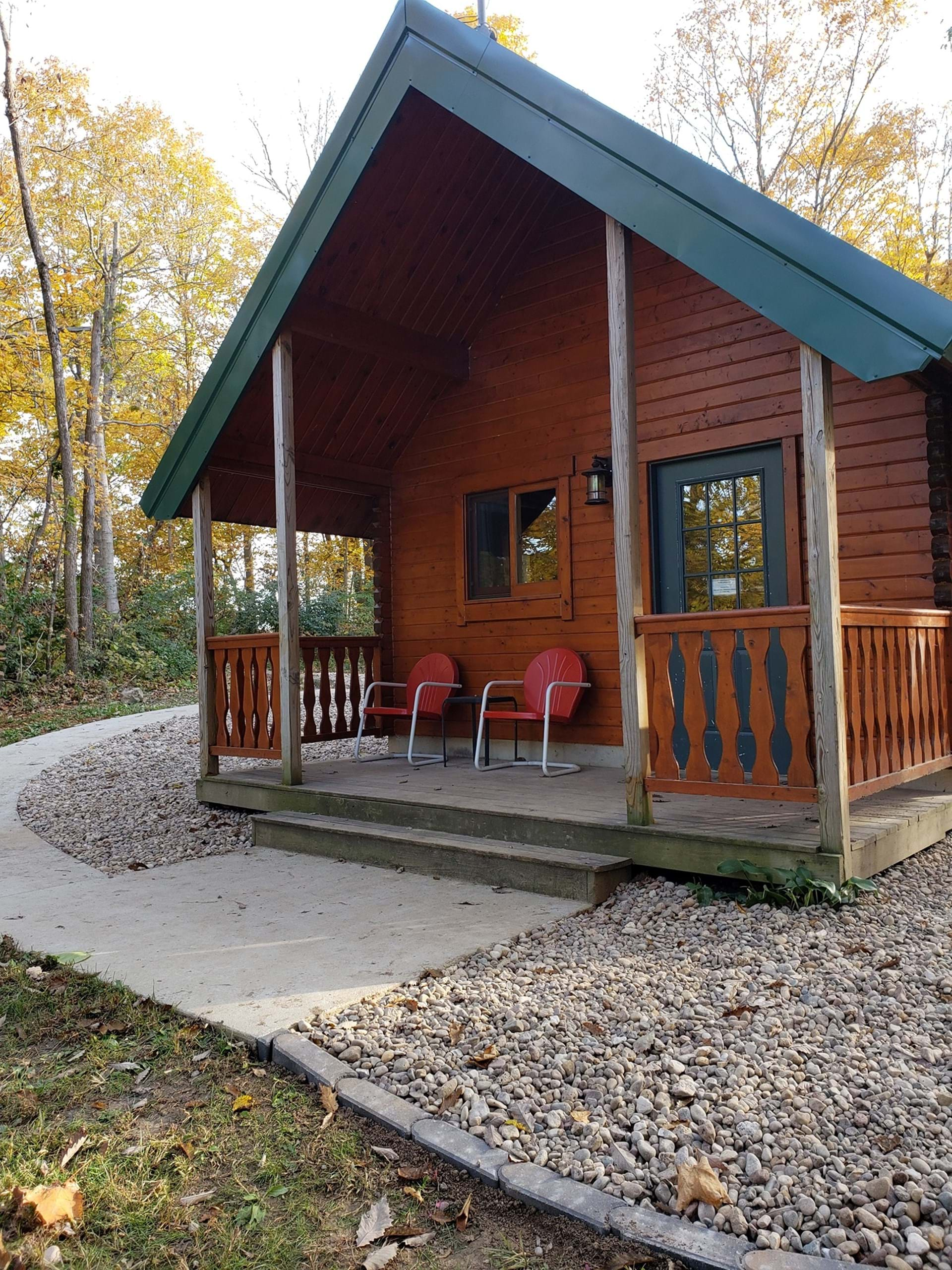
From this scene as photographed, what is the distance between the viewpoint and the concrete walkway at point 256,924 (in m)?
3.12

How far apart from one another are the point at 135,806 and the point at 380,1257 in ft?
18.7

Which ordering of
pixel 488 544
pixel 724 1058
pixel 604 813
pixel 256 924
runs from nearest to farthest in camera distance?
pixel 724 1058
pixel 256 924
pixel 604 813
pixel 488 544

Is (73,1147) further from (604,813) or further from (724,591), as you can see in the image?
(724,591)

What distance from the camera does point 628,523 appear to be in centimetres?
405

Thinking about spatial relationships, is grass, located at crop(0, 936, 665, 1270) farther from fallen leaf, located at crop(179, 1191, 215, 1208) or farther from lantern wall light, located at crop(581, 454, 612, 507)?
lantern wall light, located at crop(581, 454, 612, 507)

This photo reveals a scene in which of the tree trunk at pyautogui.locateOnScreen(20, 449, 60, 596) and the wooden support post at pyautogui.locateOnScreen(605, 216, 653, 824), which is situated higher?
the tree trunk at pyautogui.locateOnScreen(20, 449, 60, 596)

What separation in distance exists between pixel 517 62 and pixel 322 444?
3336mm

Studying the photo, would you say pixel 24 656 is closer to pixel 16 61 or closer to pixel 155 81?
pixel 16 61

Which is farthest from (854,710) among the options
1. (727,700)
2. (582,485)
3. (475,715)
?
(475,715)

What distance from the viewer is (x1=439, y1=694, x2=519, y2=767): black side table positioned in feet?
21.4

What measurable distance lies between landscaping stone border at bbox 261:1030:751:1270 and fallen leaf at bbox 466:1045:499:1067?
237 millimetres

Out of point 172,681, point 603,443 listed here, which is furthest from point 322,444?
point 172,681

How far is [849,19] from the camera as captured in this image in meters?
13.2

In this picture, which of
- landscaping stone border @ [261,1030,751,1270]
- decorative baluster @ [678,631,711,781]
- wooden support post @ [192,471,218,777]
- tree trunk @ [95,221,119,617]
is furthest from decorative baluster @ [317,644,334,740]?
tree trunk @ [95,221,119,617]
